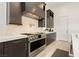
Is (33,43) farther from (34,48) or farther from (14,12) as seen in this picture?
(14,12)

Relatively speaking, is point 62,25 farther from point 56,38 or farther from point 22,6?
point 22,6

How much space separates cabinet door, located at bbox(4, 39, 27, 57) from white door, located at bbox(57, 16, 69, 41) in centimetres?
569

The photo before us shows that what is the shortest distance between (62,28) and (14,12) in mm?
5632

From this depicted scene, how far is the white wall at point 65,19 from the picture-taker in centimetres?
776

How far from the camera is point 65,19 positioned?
8102 mm

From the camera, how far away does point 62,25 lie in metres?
8.30

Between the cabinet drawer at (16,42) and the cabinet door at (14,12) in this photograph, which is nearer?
the cabinet drawer at (16,42)

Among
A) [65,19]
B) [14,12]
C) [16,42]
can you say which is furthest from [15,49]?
[65,19]

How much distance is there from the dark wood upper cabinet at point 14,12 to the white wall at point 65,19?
487 cm

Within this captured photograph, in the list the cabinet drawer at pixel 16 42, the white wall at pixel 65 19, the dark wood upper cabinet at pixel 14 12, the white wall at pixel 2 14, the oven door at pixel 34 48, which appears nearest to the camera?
the cabinet drawer at pixel 16 42

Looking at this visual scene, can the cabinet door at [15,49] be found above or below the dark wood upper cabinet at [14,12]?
below

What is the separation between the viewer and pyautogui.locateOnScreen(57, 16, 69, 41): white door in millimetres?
8102

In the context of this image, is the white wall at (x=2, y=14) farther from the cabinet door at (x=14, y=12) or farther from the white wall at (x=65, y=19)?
the white wall at (x=65, y=19)

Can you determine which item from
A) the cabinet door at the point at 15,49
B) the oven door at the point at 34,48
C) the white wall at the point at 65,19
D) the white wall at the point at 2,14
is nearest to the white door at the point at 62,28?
the white wall at the point at 65,19
